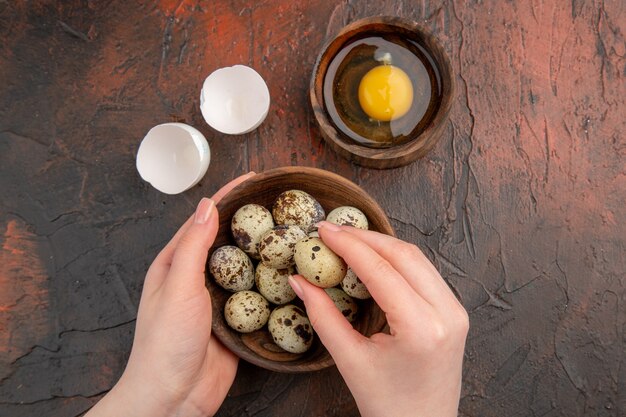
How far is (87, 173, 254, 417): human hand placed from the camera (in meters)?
0.98

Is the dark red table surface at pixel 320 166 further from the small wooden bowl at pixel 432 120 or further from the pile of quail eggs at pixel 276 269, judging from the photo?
the pile of quail eggs at pixel 276 269

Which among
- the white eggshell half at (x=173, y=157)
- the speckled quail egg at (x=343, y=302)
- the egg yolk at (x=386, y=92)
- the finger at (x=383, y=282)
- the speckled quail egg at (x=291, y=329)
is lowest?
the speckled quail egg at (x=291, y=329)

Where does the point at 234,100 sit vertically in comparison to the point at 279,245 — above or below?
above

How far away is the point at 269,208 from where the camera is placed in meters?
1.21

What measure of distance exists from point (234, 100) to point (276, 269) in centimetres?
53

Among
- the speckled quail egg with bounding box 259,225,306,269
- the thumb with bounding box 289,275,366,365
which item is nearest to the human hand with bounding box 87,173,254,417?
the speckled quail egg with bounding box 259,225,306,269

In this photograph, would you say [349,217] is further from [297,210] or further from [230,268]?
[230,268]

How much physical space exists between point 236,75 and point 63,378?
0.94 m

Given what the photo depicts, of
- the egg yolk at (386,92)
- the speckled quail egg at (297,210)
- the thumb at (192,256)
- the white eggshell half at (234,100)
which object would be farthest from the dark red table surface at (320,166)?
the thumb at (192,256)

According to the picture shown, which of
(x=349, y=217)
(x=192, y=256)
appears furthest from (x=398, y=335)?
(x=192, y=256)

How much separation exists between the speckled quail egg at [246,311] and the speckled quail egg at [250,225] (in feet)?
0.35

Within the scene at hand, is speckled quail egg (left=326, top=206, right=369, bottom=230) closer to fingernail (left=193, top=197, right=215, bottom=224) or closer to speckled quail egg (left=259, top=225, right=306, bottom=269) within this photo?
speckled quail egg (left=259, top=225, right=306, bottom=269)

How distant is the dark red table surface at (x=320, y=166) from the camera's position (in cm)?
135

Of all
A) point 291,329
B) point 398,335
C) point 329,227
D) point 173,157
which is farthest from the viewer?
point 173,157
